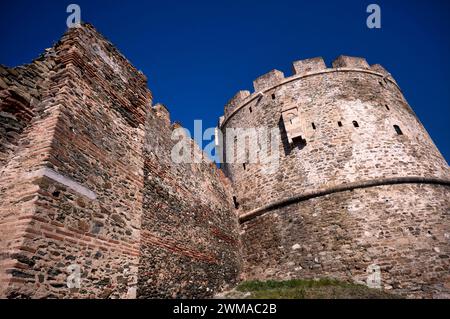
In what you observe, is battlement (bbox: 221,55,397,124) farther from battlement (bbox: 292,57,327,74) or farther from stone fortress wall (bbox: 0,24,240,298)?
stone fortress wall (bbox: 0,24,240,298)

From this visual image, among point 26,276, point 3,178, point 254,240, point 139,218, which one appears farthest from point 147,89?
point 254,240

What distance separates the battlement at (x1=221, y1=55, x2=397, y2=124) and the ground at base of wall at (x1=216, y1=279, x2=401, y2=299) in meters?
7.57

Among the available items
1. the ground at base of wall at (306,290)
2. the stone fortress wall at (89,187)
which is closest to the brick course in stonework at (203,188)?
the stone fortress wall at (89,187)

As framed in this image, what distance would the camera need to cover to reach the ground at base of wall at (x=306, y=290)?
595 centimetres

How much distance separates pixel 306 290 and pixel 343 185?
11.8ft

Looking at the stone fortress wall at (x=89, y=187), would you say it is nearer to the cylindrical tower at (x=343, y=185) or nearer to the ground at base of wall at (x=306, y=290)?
the ground at base of wall at (x=306, y=290)

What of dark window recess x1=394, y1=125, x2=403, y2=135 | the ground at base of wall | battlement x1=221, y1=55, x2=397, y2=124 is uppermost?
battlement x1=221, y1=55, x2=397, y2=124

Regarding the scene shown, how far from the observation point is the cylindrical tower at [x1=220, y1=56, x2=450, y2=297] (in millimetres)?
7633

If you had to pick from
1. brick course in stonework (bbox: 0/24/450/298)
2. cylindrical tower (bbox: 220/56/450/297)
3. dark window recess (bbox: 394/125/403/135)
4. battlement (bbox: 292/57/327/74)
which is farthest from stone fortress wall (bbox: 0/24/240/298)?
dark window recess (bbox: 394/125/403/135)

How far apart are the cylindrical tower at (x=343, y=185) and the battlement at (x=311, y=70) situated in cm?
5

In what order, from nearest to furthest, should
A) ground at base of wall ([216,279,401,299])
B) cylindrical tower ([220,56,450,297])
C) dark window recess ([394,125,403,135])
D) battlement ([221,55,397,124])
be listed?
ground at base of wall ([216,279,401,299]), cylindrical tower ([220,56,450,297]), dark window recess ([394,125,403,135]), battlement ([221,55,397,124])

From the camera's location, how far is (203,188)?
361 inches

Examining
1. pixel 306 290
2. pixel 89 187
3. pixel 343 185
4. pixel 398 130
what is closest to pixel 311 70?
pixel 398 130

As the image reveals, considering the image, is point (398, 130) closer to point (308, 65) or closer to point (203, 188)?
point (308, 65)
